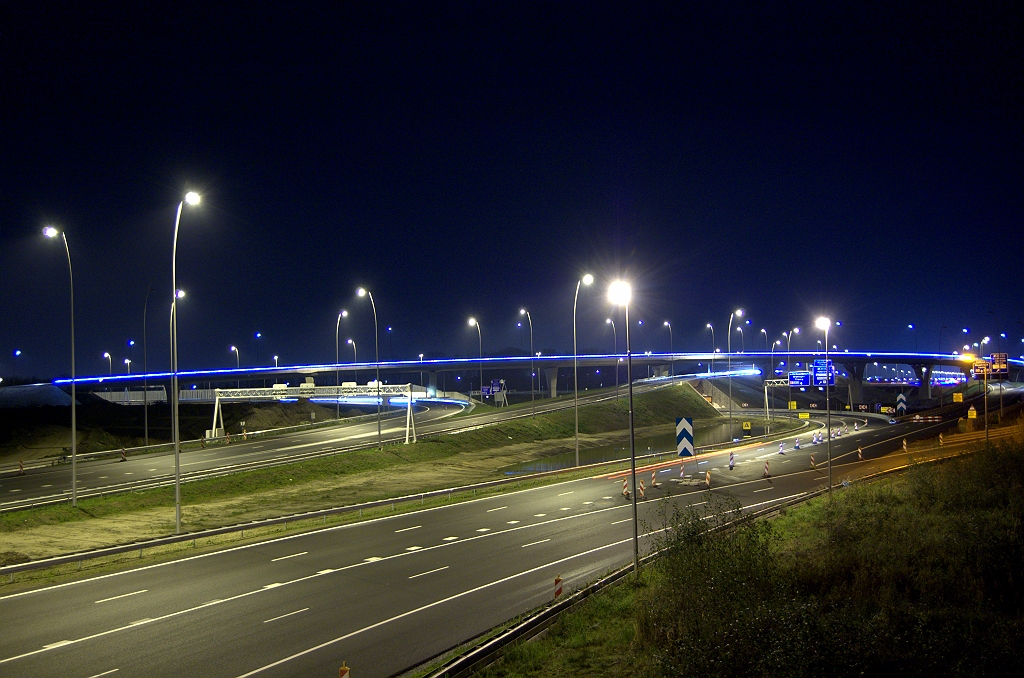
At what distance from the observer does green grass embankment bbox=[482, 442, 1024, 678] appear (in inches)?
384

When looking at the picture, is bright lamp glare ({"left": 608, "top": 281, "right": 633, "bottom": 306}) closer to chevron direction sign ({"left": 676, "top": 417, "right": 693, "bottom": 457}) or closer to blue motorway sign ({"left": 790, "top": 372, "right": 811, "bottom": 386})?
chevron direction sign ({"left": 676, "top": 417, "right": 693, "bottom": 457})

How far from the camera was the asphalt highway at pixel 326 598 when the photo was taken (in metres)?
13.1

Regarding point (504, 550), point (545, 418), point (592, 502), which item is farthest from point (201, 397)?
point (504, 550)

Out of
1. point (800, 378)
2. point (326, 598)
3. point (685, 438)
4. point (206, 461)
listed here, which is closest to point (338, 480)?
point (206, 461)

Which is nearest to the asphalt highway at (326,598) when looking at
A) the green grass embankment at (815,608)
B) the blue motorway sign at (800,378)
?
the green grass embankment at (815,608)

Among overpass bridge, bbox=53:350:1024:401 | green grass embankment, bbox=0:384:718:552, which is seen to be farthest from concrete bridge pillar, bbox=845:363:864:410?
green grass embankment, bbox=0:384:718:552

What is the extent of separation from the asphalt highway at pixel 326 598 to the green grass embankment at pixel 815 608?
2.67m

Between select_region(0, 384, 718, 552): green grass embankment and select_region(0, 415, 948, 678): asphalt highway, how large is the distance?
7.96m

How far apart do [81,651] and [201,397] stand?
84674 millimetres

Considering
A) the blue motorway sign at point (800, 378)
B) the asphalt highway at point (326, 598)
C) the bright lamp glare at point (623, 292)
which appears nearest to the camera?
the asphalt highway at point (326, 598)

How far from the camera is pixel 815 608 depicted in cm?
1127

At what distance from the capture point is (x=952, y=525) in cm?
1955

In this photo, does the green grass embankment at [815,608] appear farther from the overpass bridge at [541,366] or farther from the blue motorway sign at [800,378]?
the overpass bridge at [541,366]

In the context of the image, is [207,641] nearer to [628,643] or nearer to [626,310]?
[628,643]
